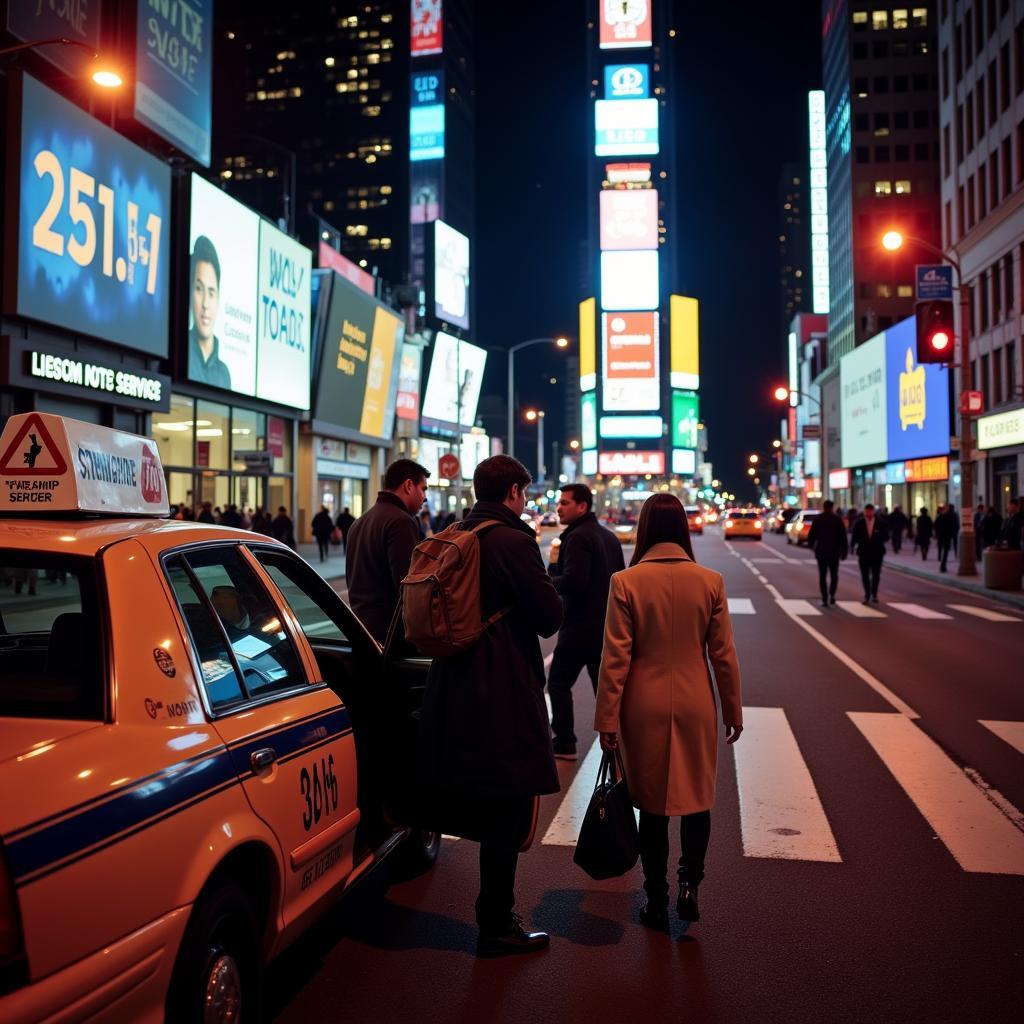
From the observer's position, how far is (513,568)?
4.06m

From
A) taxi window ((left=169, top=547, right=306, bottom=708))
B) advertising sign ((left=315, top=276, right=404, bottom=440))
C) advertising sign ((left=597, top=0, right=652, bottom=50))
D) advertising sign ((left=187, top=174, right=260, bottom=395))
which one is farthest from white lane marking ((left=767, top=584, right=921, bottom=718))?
advertising sign ((left=597, top=0, right=652, bottom=50))

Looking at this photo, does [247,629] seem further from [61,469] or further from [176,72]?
[176,72]

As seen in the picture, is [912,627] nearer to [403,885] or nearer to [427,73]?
[403,885]

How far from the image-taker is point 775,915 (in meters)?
4.66

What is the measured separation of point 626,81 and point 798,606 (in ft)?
477

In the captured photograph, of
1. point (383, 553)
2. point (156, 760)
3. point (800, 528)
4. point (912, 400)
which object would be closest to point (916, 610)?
point (383, 553)

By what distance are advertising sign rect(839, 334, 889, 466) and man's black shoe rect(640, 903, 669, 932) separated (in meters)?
62.1

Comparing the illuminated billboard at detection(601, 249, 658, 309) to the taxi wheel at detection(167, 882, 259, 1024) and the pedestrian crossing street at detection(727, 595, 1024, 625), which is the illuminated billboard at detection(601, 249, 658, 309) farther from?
the taxi wheel at detection(167, 882, 259, 1024)

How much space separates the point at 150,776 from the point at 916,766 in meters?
6.22

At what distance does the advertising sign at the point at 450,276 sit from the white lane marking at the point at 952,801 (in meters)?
63.9

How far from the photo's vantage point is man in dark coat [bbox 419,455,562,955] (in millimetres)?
3965

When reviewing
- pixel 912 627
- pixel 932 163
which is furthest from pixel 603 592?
pixel 932 163

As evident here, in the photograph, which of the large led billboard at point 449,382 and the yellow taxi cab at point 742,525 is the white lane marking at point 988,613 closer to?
the yellow taxi cab at point 742,525

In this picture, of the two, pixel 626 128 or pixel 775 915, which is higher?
pixel 626 128
